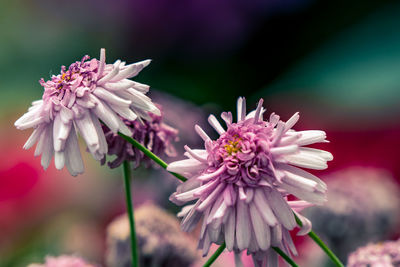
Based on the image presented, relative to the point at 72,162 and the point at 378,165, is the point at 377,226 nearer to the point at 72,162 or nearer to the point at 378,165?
the point at 72,162

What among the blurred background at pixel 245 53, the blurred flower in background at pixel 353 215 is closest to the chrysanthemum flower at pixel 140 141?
the blurred flower in background at pixel 353 215

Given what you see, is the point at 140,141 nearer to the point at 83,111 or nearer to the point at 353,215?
the point at 83,111

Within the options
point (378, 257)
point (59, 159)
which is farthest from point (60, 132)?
point (378, 257)

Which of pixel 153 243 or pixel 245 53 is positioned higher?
pixel 245 53

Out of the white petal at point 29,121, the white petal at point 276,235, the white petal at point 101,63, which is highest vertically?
the white petal at point 101,63

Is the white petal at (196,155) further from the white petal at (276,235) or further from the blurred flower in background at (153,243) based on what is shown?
the blurred flower in background at (153,243)
